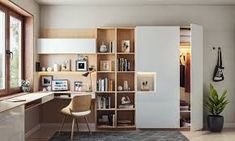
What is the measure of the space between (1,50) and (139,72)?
2.80 meters

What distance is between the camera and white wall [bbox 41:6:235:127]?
717 cm

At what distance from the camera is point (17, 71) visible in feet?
21.1

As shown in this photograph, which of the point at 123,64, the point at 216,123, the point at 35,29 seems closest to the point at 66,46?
the point at 35,29

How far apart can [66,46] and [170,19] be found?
7.75 ft

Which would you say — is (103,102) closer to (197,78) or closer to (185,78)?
(185,78)

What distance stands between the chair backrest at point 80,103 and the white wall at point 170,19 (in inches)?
70.4

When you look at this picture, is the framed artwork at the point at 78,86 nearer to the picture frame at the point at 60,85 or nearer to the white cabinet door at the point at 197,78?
the picture frame at the point at 60,85

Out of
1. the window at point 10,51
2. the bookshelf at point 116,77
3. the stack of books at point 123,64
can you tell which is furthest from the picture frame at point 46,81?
the stack of books at point 123,64

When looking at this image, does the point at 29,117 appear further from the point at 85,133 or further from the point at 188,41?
the point at 188,41

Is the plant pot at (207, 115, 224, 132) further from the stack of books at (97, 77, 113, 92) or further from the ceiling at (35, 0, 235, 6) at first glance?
the ceiling at (35, 0, 235, 6)

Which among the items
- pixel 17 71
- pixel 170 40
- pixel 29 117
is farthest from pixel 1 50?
pixel 170 40

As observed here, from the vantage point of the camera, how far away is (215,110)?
22.4 ft

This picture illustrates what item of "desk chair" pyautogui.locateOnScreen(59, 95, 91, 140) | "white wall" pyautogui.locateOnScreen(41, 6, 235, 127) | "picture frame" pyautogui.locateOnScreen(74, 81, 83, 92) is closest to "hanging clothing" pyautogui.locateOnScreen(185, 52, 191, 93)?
"white wall" pyautogui.locateOnScreen(41, 6, 235, 127)

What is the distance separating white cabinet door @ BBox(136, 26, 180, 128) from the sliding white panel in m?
1.05
